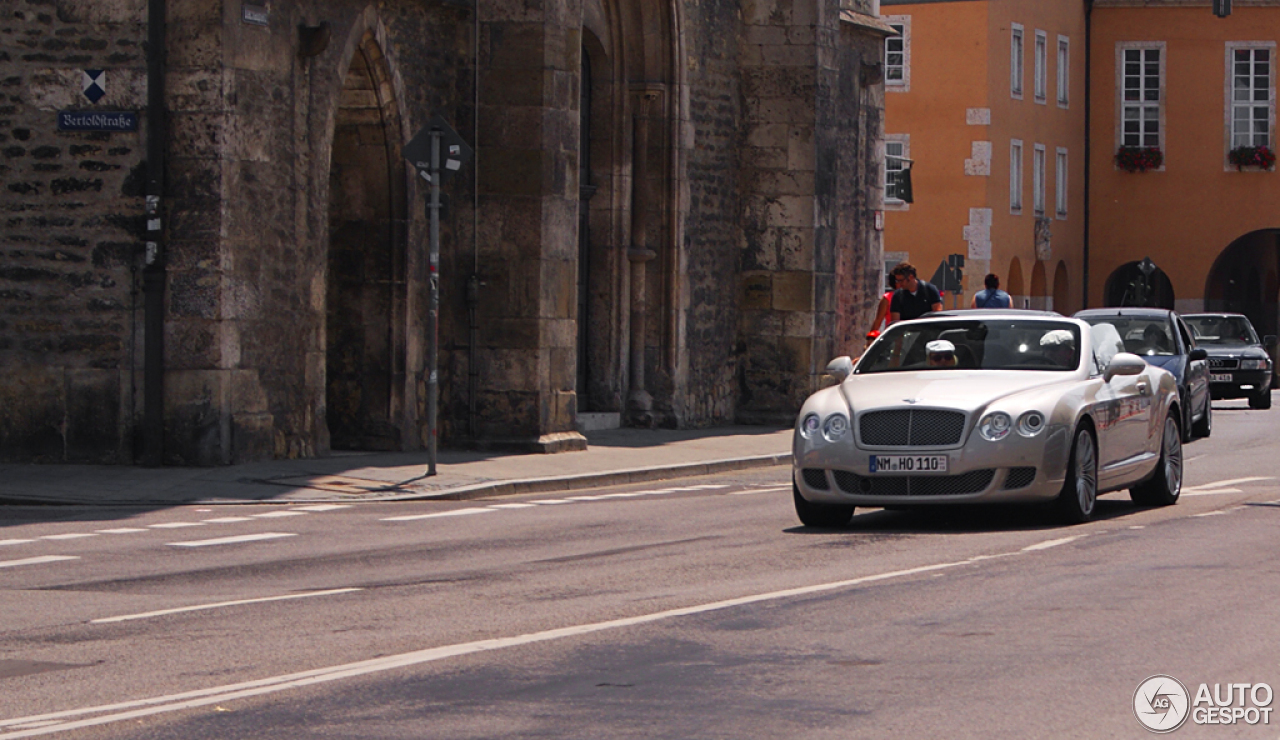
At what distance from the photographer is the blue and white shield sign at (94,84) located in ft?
61.5

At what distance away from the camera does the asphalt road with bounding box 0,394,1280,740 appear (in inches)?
280

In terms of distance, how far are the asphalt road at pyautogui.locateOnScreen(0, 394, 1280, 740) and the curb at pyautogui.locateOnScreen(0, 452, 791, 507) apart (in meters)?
0.84

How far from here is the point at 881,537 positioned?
13.4 metres

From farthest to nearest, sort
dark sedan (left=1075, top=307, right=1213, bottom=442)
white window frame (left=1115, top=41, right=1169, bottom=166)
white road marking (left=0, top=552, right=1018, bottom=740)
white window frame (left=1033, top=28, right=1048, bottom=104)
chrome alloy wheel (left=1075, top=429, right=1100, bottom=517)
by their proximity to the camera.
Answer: white window frame (left=1115, top=41, right=1169, bottom=166) → white window frame (left=1033, top=28, right=1048, bottom=104) → dark sedan (left=1075, top=307, right=1213, bottom=442) → chrome alloy wheel (left=1075, top=429, right=1100, bottom=517) → white road marking (left=0, top=552, right=1018, bottom=740)

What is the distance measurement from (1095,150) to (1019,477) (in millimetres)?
48528

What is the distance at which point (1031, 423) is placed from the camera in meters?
13.5

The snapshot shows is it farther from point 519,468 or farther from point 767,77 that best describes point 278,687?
point 767,77

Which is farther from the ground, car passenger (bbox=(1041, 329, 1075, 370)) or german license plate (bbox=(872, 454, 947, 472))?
car passenger (bbox=(1041, 329, 1075, 370))

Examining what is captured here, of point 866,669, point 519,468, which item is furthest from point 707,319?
point 866,669

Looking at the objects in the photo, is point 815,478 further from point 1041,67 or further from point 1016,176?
point 1041,67

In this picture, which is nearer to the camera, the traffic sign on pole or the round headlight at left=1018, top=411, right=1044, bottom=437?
the round headlight at left=1018, top=411, right=1044, bottom=437

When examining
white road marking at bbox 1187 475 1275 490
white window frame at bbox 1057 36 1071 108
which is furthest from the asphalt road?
white window frame at bbox 1057 36 1071 108

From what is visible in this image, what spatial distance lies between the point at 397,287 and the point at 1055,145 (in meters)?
40.0

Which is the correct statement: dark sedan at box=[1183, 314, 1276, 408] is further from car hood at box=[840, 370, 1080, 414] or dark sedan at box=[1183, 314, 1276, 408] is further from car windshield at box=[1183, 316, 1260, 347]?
car hood at box=[840, 370, 1080, 414]
